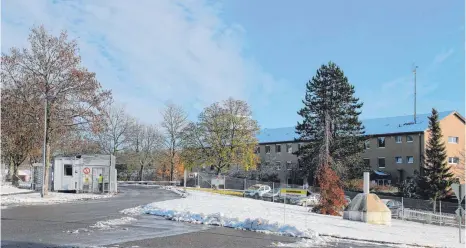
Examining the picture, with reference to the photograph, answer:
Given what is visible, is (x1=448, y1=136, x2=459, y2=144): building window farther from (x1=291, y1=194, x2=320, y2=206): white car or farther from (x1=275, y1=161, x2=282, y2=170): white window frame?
(x1=291, y1=194, x2=320, y2=206): white car

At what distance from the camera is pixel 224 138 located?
66625mm

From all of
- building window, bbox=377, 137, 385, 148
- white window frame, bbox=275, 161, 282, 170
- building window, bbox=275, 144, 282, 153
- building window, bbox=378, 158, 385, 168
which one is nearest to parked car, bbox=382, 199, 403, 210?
building window, bbox=378, 158, 385, 168

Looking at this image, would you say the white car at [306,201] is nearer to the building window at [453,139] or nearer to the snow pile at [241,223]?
the snow pile at [241,223]

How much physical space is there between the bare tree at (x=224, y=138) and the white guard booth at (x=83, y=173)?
1063 inches

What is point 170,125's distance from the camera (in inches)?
3211

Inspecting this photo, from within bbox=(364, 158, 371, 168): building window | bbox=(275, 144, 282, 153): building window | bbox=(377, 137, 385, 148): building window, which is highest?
bbox=(377, 137, 385, 148): building window

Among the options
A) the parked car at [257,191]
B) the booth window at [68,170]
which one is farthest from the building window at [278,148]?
the booth window at [68,170]

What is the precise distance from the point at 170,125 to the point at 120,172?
14.2 metres

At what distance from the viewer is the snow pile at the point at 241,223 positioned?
15.4m

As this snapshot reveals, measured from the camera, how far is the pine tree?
50.3 metres

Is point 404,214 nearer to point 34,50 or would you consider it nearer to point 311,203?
point 311,203

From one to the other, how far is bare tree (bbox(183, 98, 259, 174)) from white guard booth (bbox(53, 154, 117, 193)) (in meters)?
27.0

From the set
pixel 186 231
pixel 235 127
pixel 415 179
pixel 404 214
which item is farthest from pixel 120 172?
pixel 186 231

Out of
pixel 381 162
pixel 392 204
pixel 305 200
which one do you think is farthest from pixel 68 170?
pixel 381 162
